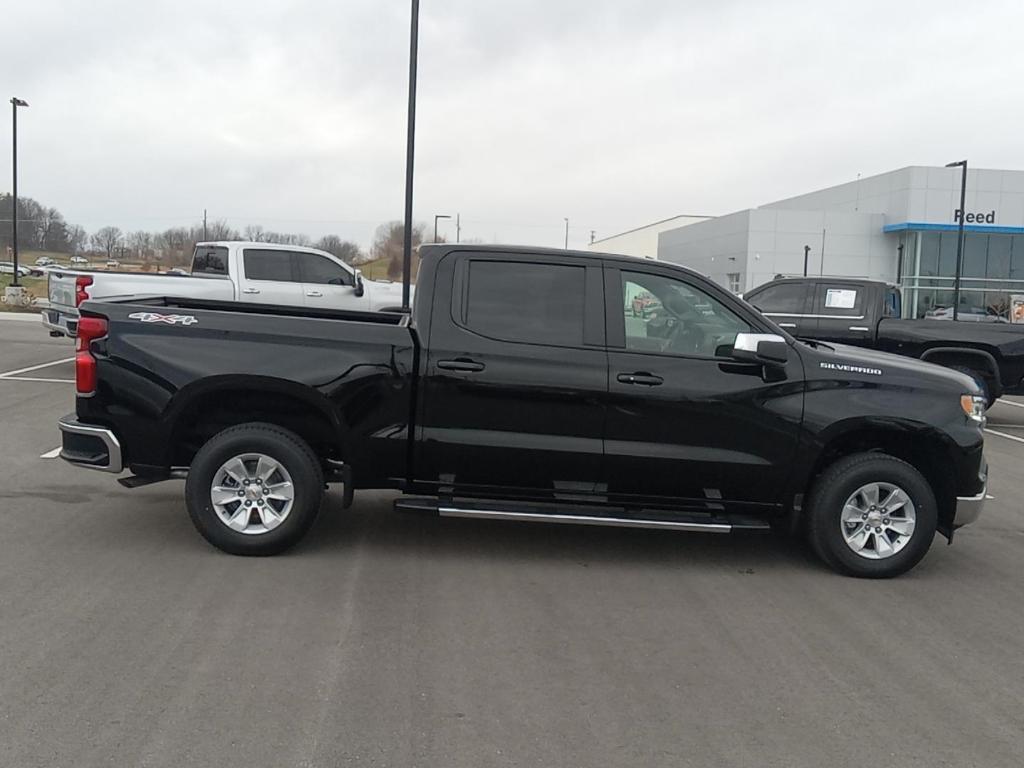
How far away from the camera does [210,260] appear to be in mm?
15305

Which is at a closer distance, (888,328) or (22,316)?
(888,328)

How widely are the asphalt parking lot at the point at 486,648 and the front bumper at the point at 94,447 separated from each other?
1.87 feet

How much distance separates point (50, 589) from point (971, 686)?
4715mm

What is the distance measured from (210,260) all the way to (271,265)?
3.63ft

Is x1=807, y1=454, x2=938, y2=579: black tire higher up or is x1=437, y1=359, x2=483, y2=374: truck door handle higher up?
x1=437, y1=359, x2=483, y2=374: truck door handle

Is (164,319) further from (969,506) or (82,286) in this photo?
(82,286)

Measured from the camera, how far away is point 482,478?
5785 mm

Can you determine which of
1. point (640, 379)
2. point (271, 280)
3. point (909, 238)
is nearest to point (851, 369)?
point (640, 379)

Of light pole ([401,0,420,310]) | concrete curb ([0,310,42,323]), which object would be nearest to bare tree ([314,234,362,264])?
concrete curb ([0,310,42,323])

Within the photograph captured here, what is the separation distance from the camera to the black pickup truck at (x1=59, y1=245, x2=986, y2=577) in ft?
18.6

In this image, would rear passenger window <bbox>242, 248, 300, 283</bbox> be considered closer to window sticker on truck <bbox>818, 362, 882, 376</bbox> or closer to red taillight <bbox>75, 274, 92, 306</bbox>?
red taillight <bbox>75, 274, 92, 306</bbox>

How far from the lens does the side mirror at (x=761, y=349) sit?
18.4ft

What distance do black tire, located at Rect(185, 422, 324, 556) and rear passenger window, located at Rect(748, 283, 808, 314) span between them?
922 centimetres

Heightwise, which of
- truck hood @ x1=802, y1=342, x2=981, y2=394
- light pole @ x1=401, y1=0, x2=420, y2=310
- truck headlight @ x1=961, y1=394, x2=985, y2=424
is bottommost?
truck headlight @ x1=961, y1=394, x2=985, y2=424
